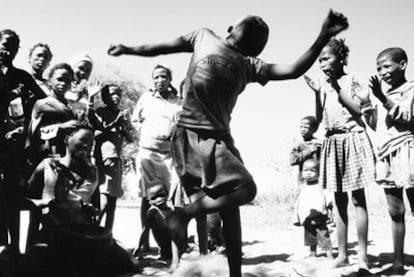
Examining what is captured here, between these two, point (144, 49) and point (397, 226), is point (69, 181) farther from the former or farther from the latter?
point (397, 226)

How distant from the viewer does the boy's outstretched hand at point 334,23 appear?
2.17m

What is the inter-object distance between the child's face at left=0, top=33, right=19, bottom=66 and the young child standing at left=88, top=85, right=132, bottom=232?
0.88 m

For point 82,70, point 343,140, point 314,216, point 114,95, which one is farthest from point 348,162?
point 82,70

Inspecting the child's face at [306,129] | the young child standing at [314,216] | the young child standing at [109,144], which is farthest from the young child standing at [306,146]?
the young child standing at [109,144]

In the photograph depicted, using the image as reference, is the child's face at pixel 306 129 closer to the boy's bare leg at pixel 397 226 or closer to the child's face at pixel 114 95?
the boy's bare leg at pixel 397 226

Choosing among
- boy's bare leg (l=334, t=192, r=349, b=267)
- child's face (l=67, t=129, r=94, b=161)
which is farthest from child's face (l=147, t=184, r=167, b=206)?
boy's bare leg (l=334, t=192, r=349, b=267)

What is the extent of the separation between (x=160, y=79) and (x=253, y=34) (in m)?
2.44

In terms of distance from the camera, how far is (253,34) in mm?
2486

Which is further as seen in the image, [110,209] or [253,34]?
[110,209]

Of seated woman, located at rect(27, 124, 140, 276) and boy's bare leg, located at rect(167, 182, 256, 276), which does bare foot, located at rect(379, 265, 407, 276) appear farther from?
seated woman, located at rect(27, 124, 140, 276)

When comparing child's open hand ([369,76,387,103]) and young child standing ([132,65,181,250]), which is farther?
young child standing ([132,65,181,250])

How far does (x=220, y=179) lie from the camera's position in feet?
7.18

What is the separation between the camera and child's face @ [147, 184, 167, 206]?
420cm

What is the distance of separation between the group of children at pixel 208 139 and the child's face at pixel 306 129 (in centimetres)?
4
